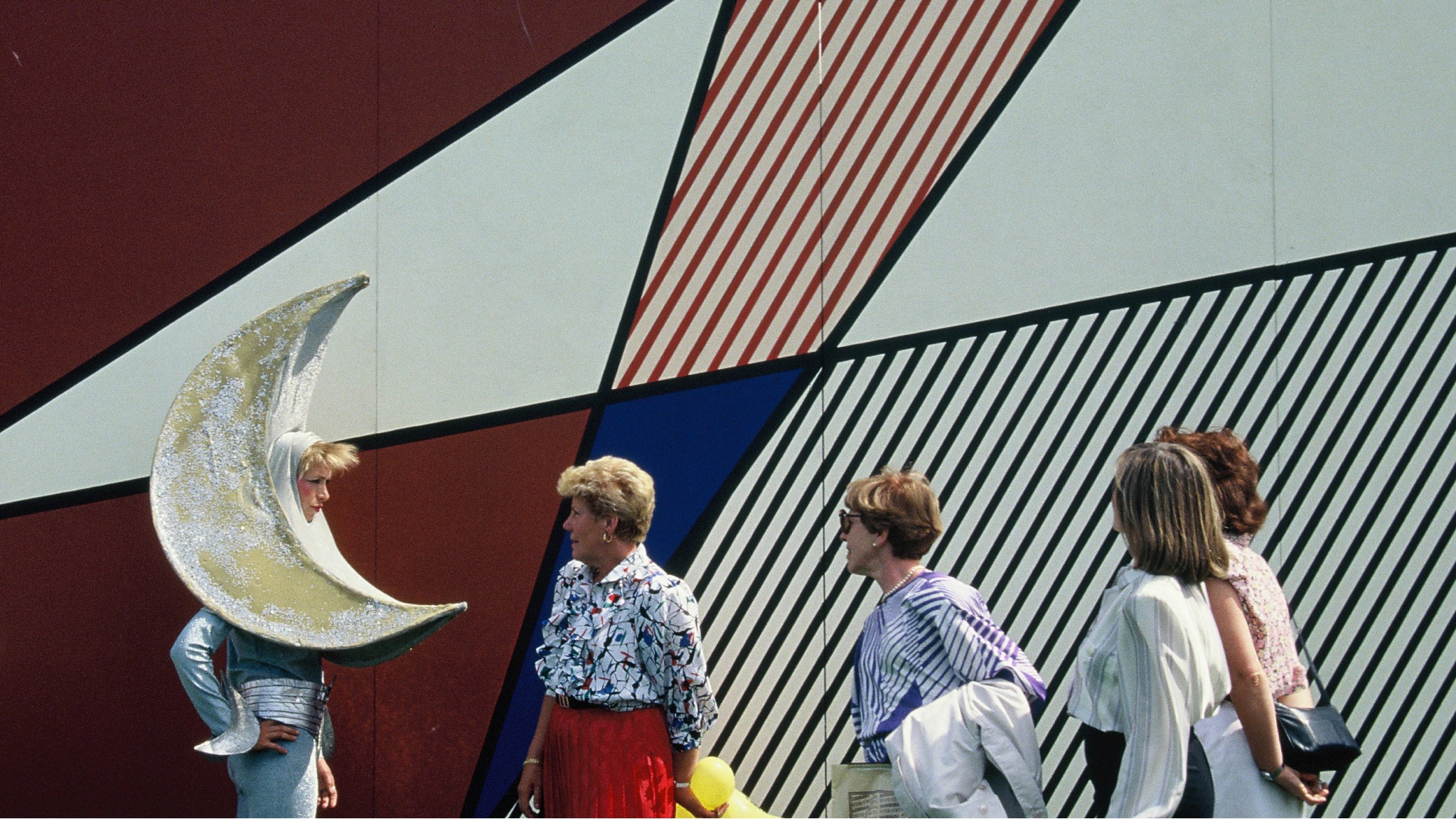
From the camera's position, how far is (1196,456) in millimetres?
3002

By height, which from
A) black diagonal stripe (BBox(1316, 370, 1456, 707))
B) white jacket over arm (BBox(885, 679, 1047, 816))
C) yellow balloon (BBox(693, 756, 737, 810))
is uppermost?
black diagonal stripe (BBox(1316, 370, 1456, 707))

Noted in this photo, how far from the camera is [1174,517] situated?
2.93 metres

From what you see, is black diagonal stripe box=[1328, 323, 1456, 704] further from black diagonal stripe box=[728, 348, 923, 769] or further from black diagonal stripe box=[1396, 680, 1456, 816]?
black diagonal stripe box=[728, 348, 923, 769]

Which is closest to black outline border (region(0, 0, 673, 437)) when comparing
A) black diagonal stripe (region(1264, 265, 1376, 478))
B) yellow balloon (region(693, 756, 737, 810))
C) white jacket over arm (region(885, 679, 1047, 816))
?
yellow balloon (region(693, 756, 737, 810))

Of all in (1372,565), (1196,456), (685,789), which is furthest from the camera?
(1372,565)

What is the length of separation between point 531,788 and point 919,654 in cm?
115

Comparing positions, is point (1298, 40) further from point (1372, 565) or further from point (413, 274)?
point (413, 274)

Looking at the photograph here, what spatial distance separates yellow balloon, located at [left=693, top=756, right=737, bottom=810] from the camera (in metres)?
3.85

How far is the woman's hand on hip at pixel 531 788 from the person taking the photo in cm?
368

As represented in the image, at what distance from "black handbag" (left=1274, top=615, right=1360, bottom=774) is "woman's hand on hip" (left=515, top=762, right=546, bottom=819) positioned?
74.1 inches

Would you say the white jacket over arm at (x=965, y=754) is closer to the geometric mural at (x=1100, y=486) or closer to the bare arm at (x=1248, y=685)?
the bare arm at (x=1248, y=685)

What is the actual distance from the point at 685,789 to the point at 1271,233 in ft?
8.58

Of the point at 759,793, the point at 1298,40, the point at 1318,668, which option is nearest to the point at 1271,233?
the point at 1298,40

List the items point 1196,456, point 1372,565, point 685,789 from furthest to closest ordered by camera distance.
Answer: point 1372,565, point 685,789, point 1196,456
